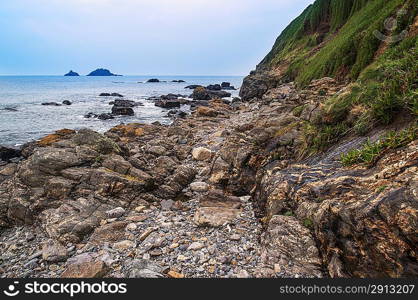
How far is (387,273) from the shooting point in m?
4.75

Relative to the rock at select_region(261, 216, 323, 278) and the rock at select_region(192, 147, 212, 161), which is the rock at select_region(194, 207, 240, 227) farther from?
the rock at select_region(192, 147, 212, 161)

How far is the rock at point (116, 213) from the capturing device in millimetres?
9960

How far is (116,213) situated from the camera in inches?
396

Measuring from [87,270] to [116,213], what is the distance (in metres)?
3.35

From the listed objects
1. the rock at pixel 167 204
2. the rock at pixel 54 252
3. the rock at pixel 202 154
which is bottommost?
the rock at pixel 167 204

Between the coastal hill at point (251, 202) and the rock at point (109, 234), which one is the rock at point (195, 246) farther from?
the rock at point (109, 234)

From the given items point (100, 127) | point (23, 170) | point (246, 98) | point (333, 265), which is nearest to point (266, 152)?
point (333, 265)

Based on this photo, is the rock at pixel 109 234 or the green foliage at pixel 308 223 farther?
the rock at pixel 109 234

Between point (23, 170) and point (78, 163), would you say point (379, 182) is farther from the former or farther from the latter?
point (23, 170)

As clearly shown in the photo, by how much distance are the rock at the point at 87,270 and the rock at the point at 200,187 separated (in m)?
5.97

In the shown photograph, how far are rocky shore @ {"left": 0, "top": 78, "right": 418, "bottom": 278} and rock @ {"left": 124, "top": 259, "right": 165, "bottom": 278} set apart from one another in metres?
0.03

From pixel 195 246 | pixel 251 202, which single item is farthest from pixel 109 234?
pixel 251 202

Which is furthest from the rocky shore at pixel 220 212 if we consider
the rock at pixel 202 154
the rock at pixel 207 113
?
the rock at pixel 207 113

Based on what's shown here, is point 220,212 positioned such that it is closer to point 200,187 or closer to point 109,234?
point 200,187
